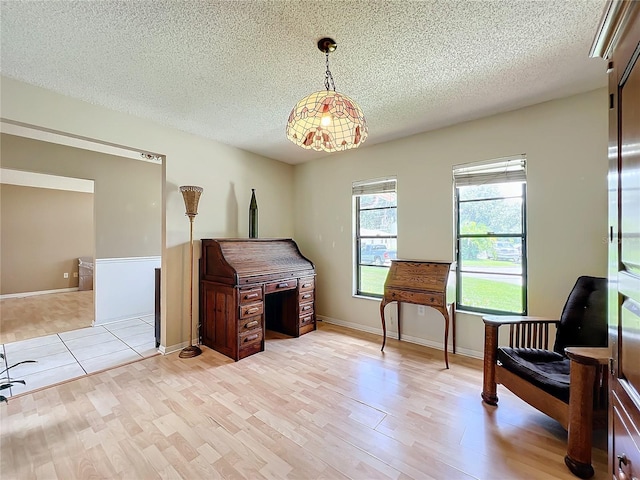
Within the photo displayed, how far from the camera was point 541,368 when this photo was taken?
1.97m

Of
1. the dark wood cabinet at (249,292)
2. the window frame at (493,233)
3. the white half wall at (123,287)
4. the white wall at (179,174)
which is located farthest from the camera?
the white half wall at (123,287)

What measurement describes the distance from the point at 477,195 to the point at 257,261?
2.66m

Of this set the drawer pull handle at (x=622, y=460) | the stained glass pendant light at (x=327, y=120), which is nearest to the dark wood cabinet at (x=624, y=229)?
the drawer pull handle at (x=622, y=460)

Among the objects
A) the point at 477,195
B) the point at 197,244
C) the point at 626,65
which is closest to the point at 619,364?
the point at 626,65

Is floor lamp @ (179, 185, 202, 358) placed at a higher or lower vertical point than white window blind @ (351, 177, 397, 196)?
lower

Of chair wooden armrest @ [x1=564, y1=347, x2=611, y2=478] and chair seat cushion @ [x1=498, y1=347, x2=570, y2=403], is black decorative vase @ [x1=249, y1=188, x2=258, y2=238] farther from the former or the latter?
chair wooden armrest @ [x1=564, y1=347, x2=611, y2=478]

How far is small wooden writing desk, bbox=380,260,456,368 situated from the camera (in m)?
2.85

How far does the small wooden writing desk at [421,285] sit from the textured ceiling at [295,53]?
5.45 feet

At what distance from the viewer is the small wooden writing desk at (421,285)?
2.85m

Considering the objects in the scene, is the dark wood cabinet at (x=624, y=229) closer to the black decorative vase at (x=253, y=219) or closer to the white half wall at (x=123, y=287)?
the black decorative vase at (x=253, y=219)

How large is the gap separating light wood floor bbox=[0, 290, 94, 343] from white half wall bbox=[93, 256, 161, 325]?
0.34 m

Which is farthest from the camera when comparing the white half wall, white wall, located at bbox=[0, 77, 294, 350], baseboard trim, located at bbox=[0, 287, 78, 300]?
baseboard trim, located at bbox=[0, 287, 78, 300]

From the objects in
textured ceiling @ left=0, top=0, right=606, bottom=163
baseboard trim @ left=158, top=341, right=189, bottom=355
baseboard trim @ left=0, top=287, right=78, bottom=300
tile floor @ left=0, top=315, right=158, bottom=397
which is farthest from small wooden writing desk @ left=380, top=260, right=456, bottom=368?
baseboard trim @ left=0, top=287, right=78, bottom=300

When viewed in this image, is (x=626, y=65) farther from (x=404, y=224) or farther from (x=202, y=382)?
(x=202, y=382)
